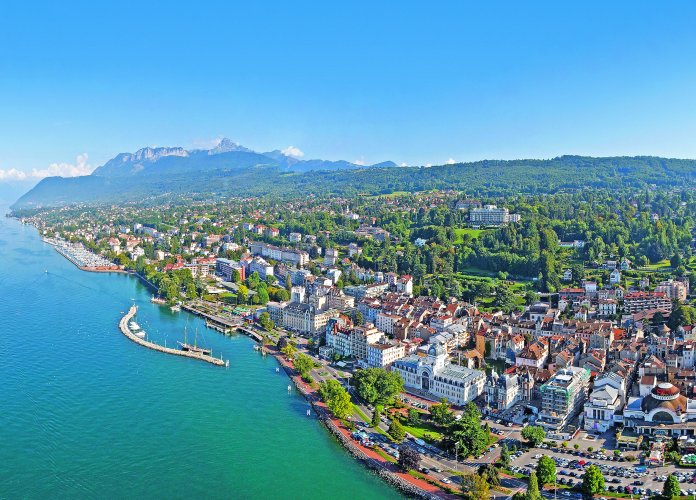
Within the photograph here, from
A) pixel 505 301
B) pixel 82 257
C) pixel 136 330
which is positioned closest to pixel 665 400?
pixel 505 301

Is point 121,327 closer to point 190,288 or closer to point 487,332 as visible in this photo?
point 190,288

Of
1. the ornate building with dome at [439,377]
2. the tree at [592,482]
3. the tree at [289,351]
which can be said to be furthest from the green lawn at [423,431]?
the tree at [289,351]

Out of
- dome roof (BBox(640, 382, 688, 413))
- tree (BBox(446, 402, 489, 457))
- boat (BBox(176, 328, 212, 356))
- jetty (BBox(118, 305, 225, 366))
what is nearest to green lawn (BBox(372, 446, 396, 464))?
tree (BBox(446, 402, 489, 457))

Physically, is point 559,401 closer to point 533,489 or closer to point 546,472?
point 546,472

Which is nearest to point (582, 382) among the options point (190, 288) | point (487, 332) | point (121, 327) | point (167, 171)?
point (487, 332)

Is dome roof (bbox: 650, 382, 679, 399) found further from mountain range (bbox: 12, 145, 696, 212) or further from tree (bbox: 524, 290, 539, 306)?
mountain range (bbox: 12, 145, 696, 212)

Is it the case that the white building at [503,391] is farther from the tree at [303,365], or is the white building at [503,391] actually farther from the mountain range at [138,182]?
the mountain range at [138,182]
